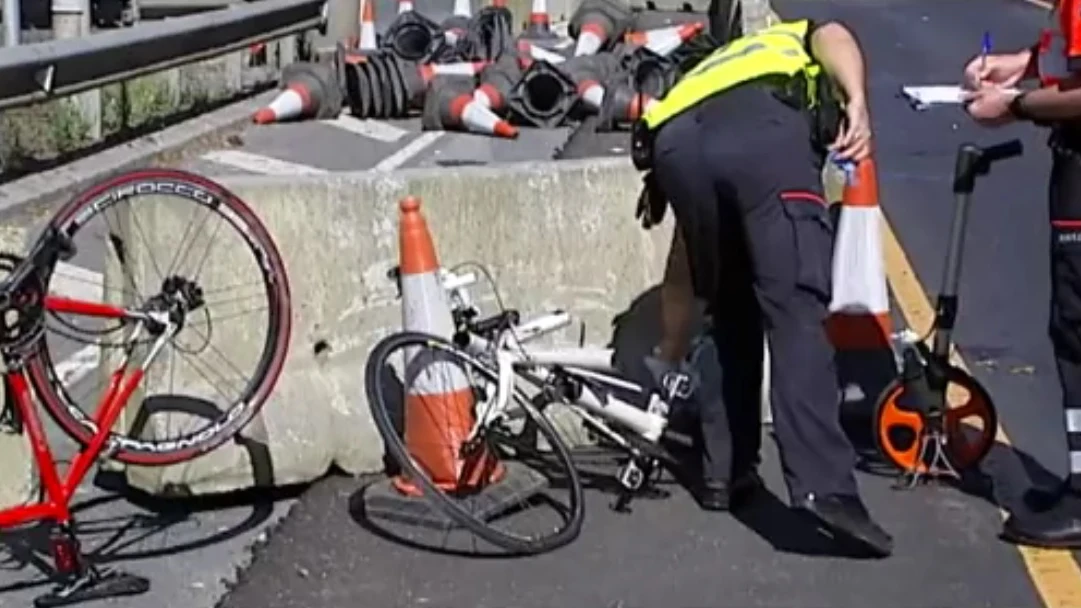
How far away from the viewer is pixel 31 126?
11461 millimetres

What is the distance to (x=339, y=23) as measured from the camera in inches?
741

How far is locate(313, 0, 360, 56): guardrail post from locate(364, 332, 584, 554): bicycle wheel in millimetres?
10792

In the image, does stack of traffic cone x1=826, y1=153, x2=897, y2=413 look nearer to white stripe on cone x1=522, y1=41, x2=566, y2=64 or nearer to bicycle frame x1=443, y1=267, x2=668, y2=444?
bicycle frame x1=443, y1=267, x2=668, y2=444

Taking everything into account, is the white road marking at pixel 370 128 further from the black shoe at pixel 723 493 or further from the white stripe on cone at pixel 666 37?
the black shoe at pixel 723 493

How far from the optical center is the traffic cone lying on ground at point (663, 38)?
1867cm

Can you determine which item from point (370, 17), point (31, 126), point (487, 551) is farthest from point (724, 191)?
point (370, 17)

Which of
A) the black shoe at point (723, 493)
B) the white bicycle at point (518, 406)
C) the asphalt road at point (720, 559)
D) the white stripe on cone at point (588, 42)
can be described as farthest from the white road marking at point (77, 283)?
the white stripe on cone at point (588, 42)

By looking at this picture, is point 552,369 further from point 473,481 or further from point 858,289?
point 858,289

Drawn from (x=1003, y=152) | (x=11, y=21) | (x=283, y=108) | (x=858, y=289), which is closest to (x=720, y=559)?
(x=1003, y=152)

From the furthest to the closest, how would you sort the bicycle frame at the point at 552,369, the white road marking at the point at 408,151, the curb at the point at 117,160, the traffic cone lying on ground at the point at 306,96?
the traffic cone lying on ground at the point at 306,96
the white road marking at the point at 408,151
the curb at the point at 117,160
the bicycle frame at the point at 552,369

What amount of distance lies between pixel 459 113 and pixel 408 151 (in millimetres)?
970

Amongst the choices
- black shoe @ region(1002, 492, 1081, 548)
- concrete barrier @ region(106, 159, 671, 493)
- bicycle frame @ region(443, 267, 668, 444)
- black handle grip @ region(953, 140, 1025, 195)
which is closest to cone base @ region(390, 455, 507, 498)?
bicycle frame @ region(443, 267, 668, 444)

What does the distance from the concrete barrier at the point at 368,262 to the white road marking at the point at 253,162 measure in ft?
19.4

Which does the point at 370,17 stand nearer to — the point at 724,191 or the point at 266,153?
the point at 266,153
